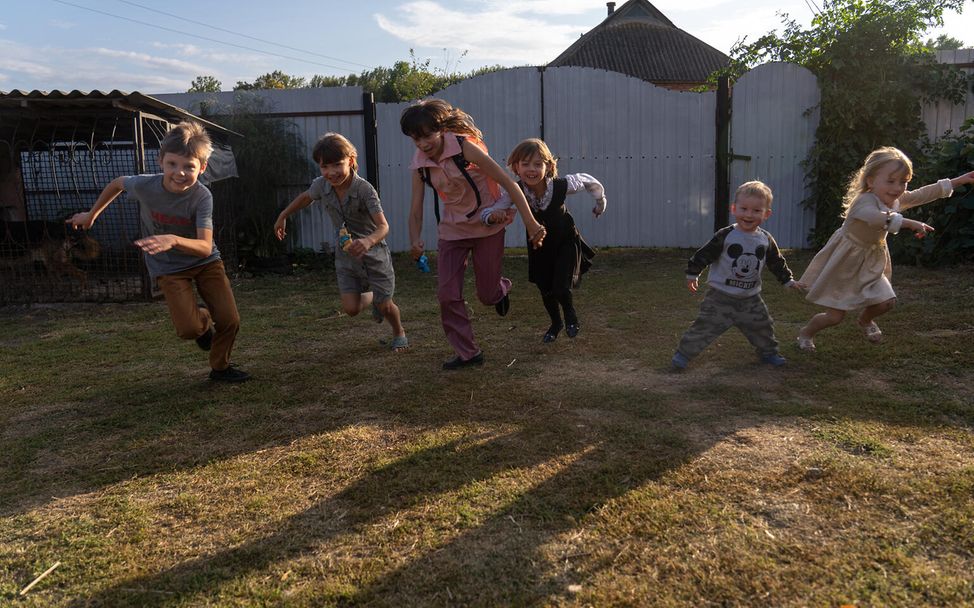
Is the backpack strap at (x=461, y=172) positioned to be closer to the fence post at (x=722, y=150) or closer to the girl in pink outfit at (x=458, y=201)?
the girl in pink outfit at (x=458, y=201)

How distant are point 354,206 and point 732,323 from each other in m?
2.57

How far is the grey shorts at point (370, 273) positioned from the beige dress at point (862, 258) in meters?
2.76

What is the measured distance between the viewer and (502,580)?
198cm

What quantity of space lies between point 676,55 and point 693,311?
32124 millimetres

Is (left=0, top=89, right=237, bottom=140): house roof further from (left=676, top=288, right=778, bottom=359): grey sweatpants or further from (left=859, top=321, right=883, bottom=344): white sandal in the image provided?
(left=859, top=321, right=883, bottom=344): white sandal

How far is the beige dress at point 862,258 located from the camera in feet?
14.2

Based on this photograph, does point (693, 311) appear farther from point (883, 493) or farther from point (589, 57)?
point (589, 57)

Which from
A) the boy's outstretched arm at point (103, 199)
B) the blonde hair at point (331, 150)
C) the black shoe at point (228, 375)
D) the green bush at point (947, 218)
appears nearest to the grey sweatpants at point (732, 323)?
the blonde hair at point (331, 150)

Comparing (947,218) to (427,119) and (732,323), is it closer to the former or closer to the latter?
(732,323)

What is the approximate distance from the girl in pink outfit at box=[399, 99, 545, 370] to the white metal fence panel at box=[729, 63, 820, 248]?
6672 millimetres

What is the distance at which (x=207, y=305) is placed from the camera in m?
4.25

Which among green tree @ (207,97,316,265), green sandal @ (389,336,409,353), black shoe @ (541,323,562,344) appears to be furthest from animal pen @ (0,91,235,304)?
black shoe @ (541,323,562,344)

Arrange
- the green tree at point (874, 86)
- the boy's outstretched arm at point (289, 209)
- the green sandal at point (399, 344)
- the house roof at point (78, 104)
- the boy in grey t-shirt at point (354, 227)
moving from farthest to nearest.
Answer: the green tree at point (874, 86) < the house roof at point (78, 104) < the green sandal at point (399, 344) < the boy's outstretched arm at point (289, 209) < the boy in grey t-shirt at point (354, 227)

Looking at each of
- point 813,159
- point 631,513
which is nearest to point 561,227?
point 631,513
